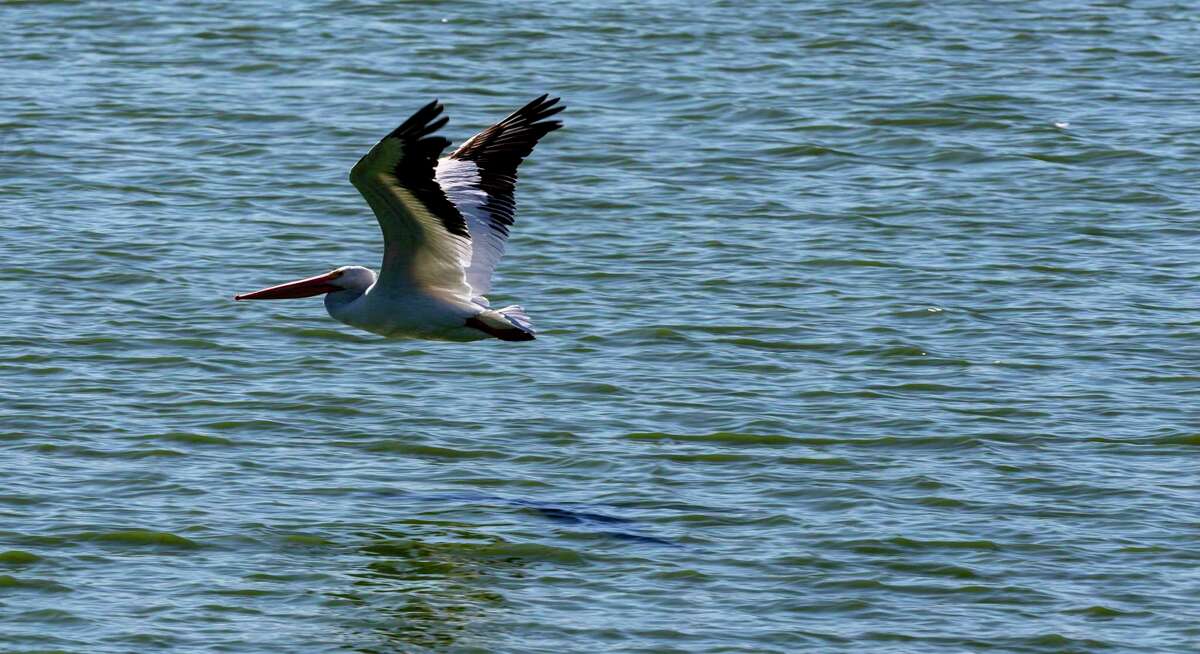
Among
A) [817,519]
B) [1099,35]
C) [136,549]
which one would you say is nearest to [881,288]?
[817,519]

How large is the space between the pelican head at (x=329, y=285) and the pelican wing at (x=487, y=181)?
62cm

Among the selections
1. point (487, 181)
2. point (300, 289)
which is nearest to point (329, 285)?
point (300, 289)

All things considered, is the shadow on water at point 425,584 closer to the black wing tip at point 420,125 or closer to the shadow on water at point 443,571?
the shadow on water at point 443,571

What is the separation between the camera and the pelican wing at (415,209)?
907 cm

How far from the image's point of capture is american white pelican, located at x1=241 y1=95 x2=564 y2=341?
1009 cm

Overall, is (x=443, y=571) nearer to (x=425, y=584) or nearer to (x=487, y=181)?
(x=425, y=584)

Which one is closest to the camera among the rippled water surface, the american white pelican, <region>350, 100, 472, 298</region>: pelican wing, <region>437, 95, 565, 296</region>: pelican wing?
<region>350, 100, 472, 298</region>: pelican wing

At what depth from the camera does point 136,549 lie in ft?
31.4

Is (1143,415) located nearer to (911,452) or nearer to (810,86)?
(911,452)

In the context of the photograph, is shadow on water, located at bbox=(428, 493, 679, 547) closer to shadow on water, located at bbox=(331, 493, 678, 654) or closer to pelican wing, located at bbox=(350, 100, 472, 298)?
shadow on water, located at bbox=(331, 493, 678, 654)

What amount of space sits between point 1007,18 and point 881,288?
8045 millimetres

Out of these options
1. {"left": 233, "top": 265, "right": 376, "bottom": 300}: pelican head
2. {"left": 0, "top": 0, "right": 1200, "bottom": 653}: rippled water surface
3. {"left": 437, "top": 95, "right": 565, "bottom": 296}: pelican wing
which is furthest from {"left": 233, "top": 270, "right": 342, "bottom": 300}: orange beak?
{"left": 437, "top": 95, "right": 565, "bottom": 296}: pelican wing

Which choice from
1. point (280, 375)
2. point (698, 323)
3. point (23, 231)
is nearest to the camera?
point (280, 375)

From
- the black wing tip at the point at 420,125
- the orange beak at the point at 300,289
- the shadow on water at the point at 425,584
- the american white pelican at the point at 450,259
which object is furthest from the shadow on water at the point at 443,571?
the black wing tip at the point at 420,125
